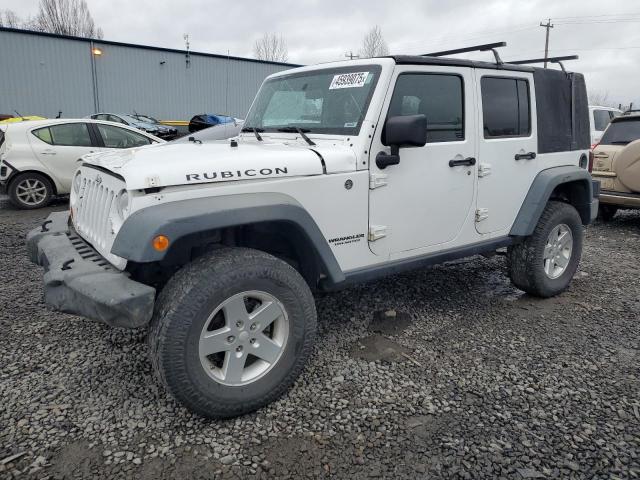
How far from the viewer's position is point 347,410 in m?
2.74

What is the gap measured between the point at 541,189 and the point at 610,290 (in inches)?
59.6

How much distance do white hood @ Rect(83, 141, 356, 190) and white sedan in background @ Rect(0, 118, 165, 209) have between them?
5.95 m

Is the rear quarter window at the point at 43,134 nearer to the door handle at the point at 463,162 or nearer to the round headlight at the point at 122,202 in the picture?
the round headlight at the point at 122,202

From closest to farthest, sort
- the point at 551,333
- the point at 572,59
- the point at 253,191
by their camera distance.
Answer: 1. the point at 253,191
2. the point at 551,333
3. the point at 572,59

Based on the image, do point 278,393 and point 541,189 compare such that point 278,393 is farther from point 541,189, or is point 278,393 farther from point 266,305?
point 541,189

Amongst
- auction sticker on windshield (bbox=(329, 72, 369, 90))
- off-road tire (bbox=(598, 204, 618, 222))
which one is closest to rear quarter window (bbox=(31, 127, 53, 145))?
auction sticker on windshield (bbox=(329, 72, 369, 90))

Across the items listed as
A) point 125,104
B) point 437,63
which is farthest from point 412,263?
point 125,104

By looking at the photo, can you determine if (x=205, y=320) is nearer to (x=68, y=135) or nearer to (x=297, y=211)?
(x=297, y=211)

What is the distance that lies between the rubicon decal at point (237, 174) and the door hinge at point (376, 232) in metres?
0.74

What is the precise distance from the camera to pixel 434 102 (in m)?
3.45

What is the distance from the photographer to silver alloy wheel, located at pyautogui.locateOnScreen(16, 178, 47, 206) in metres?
8.19

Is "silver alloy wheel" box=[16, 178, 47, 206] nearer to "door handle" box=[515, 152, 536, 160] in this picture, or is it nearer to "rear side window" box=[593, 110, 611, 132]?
"door handle" box=[515, 152, 536, 160]

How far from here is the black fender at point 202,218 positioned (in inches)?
89.5

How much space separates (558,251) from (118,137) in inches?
303
